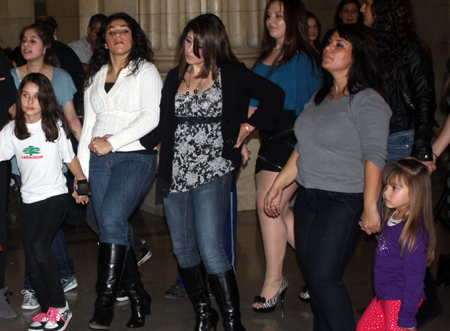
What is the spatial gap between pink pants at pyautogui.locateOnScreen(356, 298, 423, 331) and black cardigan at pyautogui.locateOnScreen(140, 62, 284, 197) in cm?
115

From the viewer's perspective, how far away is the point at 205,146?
348 cm

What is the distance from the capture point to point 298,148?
3324 mm

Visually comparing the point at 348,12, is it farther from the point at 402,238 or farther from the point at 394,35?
the point at 402,238

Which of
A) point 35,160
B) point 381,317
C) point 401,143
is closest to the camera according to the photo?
point 381,317

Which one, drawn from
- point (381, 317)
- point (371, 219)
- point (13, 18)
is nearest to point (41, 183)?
point (371, 219)

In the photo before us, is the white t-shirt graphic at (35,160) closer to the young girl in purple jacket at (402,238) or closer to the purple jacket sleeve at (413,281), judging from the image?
the young girl in purple jacket at (402,238)

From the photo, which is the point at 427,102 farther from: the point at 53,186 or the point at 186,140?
the point at 53,186

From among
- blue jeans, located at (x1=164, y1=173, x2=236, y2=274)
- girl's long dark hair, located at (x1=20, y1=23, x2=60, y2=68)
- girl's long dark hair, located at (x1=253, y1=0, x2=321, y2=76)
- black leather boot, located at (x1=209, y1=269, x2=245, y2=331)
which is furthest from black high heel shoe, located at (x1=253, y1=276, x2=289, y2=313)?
girl's long dark hair, located at (x1=20, y1=23, x2=60, y2=68)

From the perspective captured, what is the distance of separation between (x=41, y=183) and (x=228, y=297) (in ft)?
4.84

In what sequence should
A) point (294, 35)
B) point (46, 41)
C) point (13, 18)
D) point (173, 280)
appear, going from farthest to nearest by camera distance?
point (13, 18) < point (173, 280) < point (46, 41) < point (294, 35)

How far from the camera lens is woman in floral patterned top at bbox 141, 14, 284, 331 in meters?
3.46

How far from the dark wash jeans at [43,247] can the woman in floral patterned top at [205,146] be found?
0.85 metres

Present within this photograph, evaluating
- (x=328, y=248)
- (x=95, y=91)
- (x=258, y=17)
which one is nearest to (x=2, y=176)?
(x=95, y=91)

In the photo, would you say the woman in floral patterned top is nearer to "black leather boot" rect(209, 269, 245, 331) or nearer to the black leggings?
"black leather boot" rect(209, 269, 245, 331)
